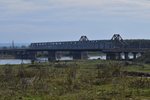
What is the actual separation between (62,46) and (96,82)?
144803 millimetres

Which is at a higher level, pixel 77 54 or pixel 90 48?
pixel 90 48

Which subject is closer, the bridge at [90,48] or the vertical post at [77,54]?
the bridge at [90,48]

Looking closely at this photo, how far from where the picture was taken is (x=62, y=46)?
560 ft

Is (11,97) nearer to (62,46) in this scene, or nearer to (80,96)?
(80,96)

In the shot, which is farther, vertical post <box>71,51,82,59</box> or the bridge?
vertical post <box>71,51,82,59</box>

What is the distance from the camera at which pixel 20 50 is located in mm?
164375

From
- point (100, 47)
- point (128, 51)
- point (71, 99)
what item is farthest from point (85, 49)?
point (71, 99)

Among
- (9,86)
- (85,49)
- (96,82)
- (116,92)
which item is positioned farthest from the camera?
(85,49)

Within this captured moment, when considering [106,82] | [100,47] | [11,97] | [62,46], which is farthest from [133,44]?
[11,97]

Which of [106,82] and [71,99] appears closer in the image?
[71,99]

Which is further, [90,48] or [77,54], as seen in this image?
[77,54]

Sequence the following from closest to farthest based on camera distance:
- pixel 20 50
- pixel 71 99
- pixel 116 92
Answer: pixel 71 99, pixel 116 92, pixel 20 50

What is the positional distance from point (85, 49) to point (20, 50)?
31.1 metres

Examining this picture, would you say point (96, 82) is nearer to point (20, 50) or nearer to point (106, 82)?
point (106, 82)
